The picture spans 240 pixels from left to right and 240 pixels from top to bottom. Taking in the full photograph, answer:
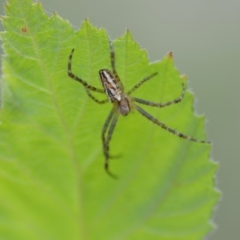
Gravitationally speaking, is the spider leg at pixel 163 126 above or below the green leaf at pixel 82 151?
above

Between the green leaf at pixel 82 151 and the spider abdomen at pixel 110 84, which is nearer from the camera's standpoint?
the green leaf at pixel 82 151

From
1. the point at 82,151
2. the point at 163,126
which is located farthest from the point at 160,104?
the point at 82,151

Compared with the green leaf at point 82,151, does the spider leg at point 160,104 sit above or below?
above

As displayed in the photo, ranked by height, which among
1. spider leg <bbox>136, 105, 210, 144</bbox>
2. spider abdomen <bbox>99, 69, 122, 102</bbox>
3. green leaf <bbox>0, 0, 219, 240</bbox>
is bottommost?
green leaf <bbox>0, 0, 219, 240</bbox>

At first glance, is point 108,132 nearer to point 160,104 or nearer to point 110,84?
point 160,104

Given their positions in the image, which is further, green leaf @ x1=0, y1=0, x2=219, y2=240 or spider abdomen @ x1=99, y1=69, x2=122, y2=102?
spider abdomen @ x1=99, y1=69, x2=122, y2=102

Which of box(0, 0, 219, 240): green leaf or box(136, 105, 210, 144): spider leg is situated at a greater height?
box(136, 105, 210, 144): spider leg

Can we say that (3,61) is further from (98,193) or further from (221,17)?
(221,17)

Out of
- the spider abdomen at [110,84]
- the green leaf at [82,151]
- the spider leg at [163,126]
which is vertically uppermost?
the spider abdomen at [110,84]

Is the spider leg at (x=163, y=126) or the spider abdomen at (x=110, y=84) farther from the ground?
the spider abdomen at (x=110, y=84)
